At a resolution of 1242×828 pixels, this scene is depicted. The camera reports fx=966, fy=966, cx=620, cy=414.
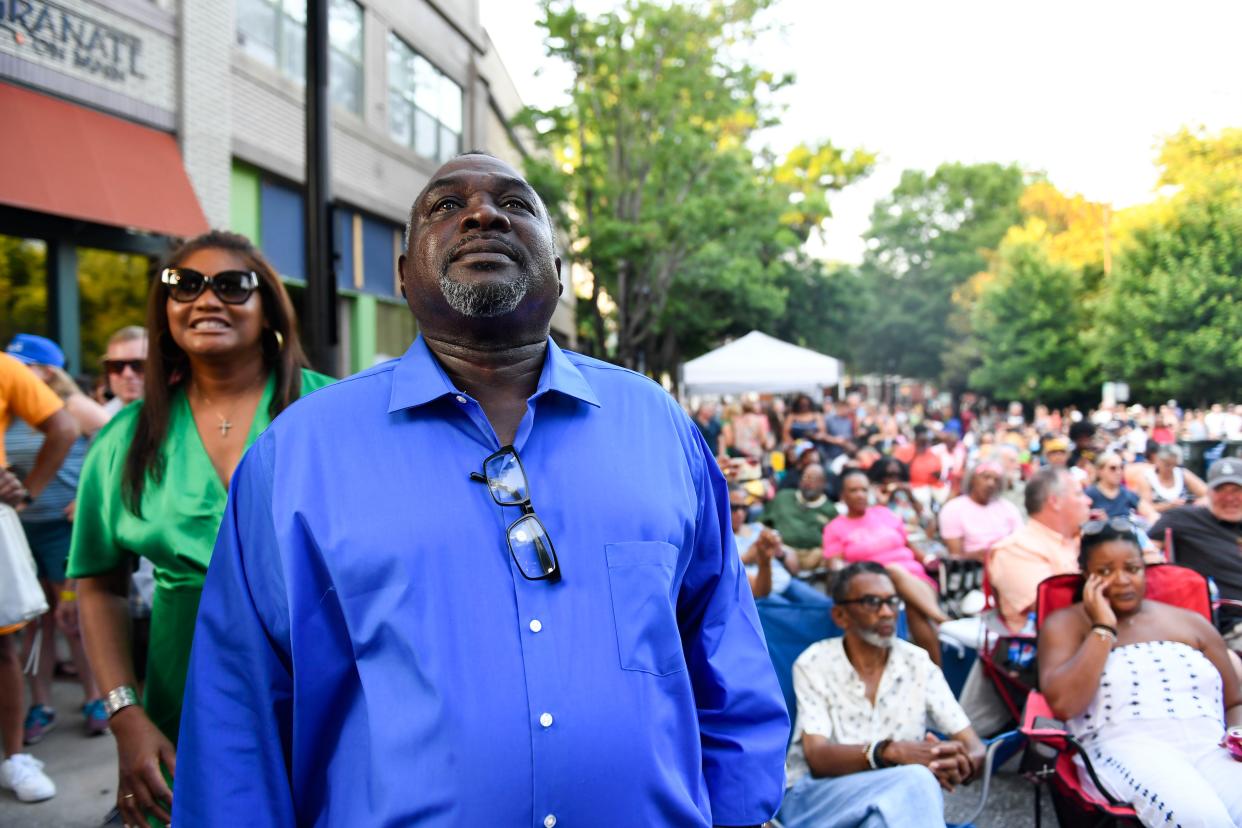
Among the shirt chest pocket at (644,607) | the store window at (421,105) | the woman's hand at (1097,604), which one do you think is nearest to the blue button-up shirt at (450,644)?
the shirt chest pocket at (644,607)

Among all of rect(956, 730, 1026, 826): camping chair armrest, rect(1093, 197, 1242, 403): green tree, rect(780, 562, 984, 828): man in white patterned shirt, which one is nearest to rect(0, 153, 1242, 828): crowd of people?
rect(780, 562, 984, 828): man in white patterned shirt

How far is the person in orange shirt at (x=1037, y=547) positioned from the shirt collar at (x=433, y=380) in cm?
426

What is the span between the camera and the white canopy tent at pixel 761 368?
18.6 meters

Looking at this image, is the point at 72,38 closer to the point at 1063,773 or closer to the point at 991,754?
the point at 991,754

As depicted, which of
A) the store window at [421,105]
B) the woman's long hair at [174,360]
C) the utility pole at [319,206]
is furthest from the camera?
the store window at [421,105]

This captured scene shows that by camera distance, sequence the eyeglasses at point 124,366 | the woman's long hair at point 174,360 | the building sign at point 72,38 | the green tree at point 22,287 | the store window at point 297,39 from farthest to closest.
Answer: the store window at point 297,39
the green tree at point 22,287
the building sign at point 72,38
the eyeglasses at point 124,366
the woman's long hair at point 174,360

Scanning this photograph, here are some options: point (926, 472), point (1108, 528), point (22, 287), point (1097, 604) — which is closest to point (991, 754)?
point (1097, 604)

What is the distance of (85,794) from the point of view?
167 inches

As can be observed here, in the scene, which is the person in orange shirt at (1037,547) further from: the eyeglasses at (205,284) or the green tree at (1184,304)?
the green tree at (1184,304)

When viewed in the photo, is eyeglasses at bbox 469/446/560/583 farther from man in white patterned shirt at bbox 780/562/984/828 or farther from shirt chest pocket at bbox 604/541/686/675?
man in white patterned shirt at bbox 780/562/984/828

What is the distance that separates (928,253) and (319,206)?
62628 millimetres

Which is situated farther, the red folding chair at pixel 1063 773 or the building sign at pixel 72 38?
the building sign at pixel 72 38

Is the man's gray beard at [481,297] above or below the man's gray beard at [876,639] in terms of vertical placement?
above

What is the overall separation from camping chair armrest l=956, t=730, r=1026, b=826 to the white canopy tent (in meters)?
14.0
